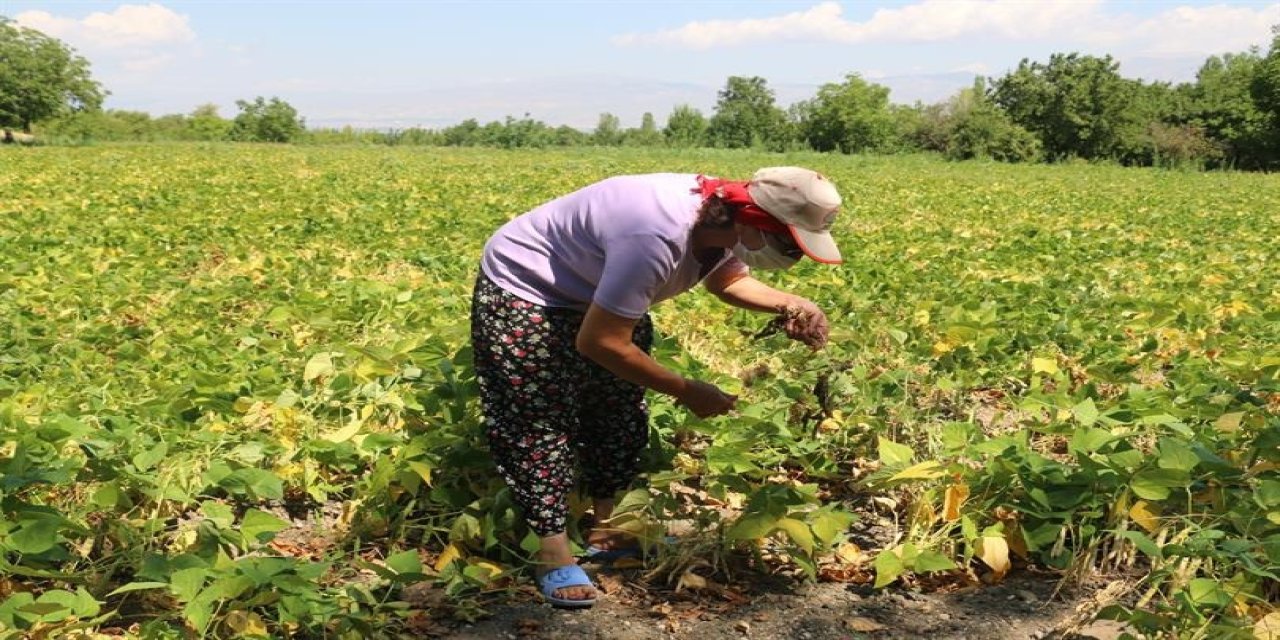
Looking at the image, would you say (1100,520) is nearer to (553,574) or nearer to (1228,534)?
(1228,534)

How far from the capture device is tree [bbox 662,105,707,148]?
2685 inches

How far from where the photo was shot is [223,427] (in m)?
3.50

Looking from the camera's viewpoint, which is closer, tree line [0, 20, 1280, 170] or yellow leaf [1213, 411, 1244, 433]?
yellow leaf [1213, 411, 1244, 433]

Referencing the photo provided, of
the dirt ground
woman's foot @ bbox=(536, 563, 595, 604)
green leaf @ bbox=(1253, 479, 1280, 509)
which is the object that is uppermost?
green leaf @ bbox=(1253, 479, 1280, 509)

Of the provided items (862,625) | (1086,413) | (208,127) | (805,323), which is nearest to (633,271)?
(805,323)

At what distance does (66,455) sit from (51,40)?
4726cm

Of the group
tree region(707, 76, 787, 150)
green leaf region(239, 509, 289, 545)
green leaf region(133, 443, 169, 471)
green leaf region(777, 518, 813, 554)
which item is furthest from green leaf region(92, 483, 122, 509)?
tree region(707, 76, 787, 150)

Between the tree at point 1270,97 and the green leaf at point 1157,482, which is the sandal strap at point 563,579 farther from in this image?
the tree at point 1270,97

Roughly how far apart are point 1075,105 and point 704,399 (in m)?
53.7

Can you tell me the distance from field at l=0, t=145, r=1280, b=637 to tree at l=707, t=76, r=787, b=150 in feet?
217

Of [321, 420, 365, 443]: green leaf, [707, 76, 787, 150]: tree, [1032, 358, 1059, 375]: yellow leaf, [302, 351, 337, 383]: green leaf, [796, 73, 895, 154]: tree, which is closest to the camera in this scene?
[321, 420, 365, 443]: green leaf

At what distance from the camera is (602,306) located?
239 cm

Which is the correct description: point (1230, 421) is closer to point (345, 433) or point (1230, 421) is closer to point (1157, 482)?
point (1157, 482)

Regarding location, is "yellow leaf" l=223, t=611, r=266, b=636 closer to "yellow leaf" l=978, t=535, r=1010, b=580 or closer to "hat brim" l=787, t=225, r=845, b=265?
"hat brim" l=787, t=225, r=845, b=265
